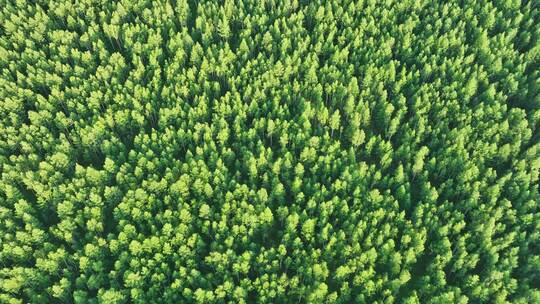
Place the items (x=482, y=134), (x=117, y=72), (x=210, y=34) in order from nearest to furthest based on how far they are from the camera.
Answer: (x=482, y=134) < (x=117, y=72) < (x=210, y=34)

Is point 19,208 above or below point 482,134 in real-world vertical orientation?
below

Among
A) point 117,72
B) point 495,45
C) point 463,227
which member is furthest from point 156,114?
point 495,45

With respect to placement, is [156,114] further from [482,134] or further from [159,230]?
[482,134]

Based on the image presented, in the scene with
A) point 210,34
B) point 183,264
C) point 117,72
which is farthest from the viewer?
point 210,34

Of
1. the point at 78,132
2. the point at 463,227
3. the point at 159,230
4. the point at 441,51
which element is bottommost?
the point at 159,230

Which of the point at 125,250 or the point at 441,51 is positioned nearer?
the point at 125,250

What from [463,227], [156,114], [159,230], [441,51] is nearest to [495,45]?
[441,51]
